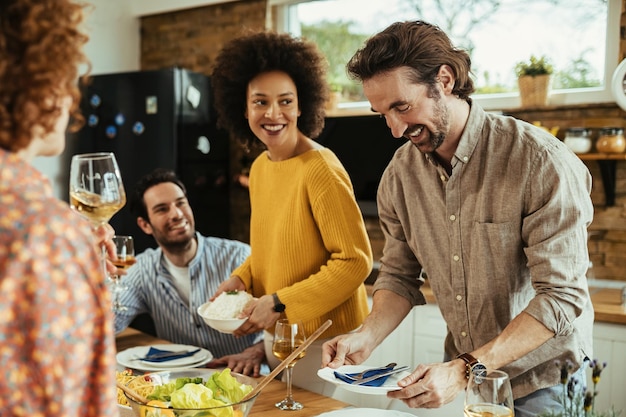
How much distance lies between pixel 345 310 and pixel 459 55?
85cm

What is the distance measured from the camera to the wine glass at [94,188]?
1.66 m

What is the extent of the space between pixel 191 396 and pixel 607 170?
8.96 ft

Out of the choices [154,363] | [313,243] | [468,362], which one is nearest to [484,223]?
[468,362]

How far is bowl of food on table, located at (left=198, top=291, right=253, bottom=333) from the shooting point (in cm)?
186

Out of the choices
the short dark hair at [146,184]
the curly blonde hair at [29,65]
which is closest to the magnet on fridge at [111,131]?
the short dark hair at [146,184]

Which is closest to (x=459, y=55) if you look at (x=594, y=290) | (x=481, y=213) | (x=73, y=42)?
(x=481, y=213)

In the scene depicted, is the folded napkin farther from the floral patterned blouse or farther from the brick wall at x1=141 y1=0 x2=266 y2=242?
the brick wall at x1=141 y1=0 x2=266 y2=242

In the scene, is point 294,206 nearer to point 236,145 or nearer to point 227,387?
point 227,387

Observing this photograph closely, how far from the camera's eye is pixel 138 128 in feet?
14.4

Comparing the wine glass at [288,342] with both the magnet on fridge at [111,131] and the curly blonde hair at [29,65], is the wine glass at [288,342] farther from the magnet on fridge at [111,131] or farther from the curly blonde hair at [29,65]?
the magnet on fridge at [111,131]

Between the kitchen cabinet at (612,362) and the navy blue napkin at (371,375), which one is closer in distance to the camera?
the navy blue napkin at (371,375)

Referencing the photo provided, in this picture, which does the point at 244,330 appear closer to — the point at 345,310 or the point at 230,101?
the point at 345,310

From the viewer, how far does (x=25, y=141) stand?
703mm

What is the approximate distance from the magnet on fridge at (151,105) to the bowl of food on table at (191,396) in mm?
3011
